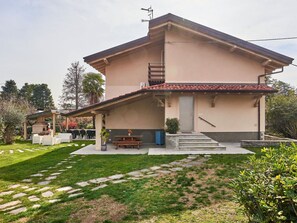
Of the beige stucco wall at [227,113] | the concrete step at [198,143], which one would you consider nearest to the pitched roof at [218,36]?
the beige stucco wall at [227,113]

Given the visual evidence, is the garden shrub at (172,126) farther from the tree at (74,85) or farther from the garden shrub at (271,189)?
the tree at (74,85)

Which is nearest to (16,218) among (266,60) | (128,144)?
(128,144)

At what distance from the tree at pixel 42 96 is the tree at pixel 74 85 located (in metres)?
14.0

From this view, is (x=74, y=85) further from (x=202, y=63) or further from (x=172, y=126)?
(x=172, y=126)

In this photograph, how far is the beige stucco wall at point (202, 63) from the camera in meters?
13.2

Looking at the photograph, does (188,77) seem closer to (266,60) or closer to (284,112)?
(266,60)

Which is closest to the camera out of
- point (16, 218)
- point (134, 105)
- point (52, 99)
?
point (16, 218)

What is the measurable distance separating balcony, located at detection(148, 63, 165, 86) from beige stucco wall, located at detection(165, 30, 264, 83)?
1005mm

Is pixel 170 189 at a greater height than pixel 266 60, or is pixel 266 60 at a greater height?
pixel 266 60

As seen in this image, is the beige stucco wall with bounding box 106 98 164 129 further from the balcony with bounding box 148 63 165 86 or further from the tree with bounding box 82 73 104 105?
the tree with bounding box 82 73 104 105

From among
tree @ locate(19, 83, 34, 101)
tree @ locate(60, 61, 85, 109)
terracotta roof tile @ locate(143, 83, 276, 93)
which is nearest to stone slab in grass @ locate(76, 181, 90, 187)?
terracotta roof tile @ locate(143, 83, 276, 93)

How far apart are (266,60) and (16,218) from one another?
46.9 feet

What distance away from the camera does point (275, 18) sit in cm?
1284

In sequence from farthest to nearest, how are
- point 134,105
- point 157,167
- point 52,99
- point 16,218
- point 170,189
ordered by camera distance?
point 52,99, point 134,105, point 157,167, point 170,189, point 16,218
